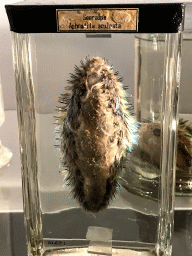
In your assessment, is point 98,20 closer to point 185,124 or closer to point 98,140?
point 98,140

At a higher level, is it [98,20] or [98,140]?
[98,20]

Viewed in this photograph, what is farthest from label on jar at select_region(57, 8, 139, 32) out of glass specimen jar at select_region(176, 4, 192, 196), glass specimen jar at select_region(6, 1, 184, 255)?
glass specimen jar at select_region(176, 4, 192, 196)

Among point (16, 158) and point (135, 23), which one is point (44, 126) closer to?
point (135, 23)

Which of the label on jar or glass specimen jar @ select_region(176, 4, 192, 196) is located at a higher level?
the label on jar

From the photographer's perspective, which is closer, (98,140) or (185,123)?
(98,140)

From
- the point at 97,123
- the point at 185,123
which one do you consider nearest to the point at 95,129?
the point at 97,123

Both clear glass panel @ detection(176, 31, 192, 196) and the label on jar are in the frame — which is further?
clear glass panel @ detection(176, 31, 192, 196)

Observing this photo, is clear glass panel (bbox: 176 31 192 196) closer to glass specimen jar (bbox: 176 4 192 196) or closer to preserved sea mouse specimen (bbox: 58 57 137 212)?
glass specimen jar (bbox: 176 4 192 196)

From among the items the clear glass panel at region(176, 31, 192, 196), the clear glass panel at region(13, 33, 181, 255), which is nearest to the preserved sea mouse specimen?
the clear glass panel at region(13, 33, 181, 255)


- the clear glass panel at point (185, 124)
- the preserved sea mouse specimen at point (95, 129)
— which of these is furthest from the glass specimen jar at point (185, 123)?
the preserved sea mouse specimen at point (95, 129)
